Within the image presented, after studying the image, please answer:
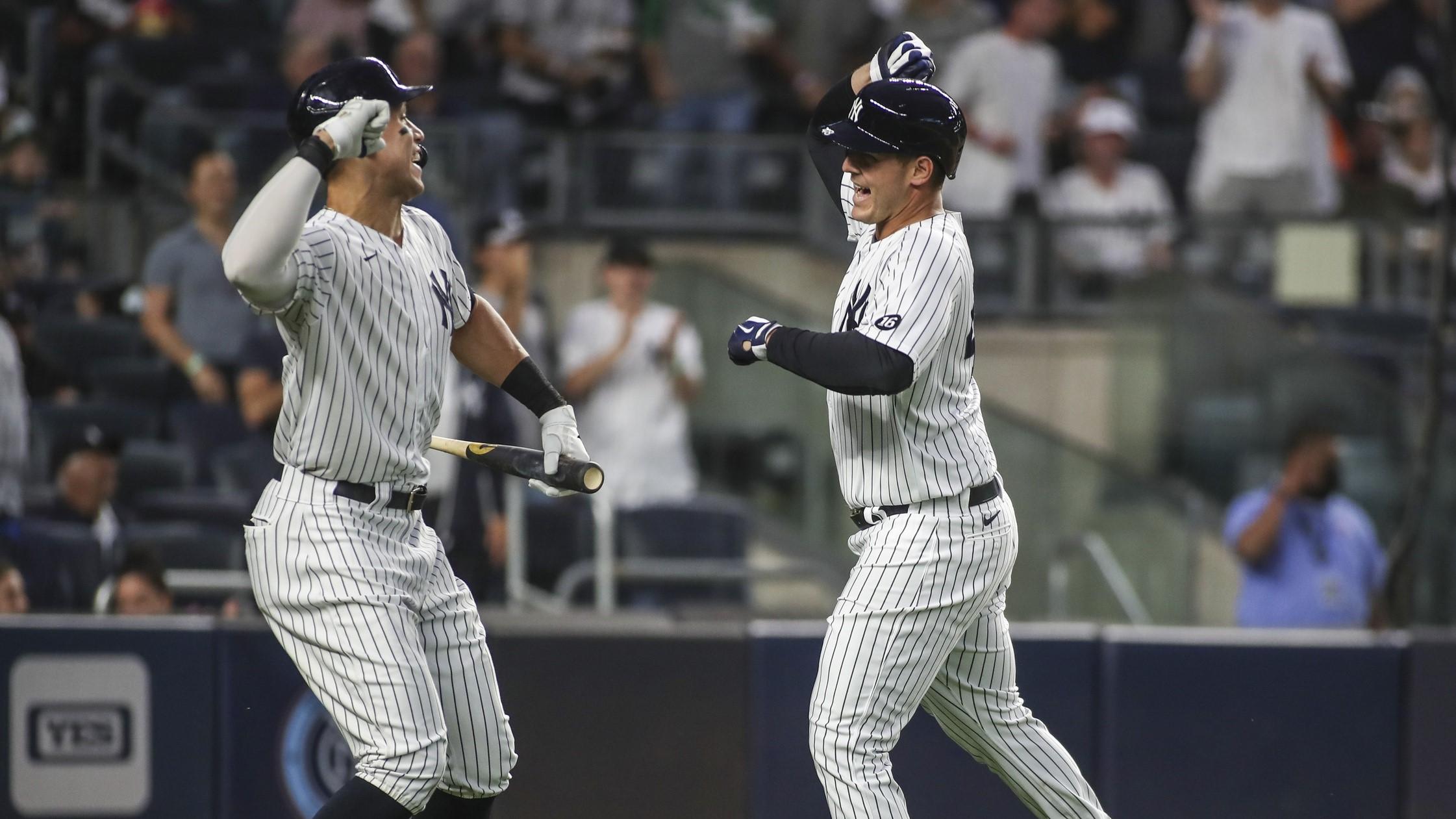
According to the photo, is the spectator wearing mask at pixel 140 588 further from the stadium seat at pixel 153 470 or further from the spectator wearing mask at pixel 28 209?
the spectator wearing mask at pixel 28 209

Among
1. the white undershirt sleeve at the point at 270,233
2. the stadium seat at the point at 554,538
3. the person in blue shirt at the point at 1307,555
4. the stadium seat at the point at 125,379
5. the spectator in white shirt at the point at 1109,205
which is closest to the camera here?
the white undershirt sleeve at the point at 270,233

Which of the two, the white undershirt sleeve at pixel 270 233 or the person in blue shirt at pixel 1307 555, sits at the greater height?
the white undershirt sleeve at pixel 270 233

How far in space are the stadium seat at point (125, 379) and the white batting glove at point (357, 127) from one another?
4.25 metres

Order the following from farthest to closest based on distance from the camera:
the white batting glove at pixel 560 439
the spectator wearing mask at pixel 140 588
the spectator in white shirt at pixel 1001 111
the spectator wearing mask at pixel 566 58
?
the spectator wearing mask at pixel 566 58
the spectator in white shirt at pixel 1001 111
the spectator wearing mask at pixel 140 588
the white batting glove at pixel 560 439

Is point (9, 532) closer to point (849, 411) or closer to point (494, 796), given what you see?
point (494, 796)

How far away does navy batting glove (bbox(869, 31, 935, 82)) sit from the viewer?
423 centimetres

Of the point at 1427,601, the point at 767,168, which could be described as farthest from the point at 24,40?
the point at 1427,601

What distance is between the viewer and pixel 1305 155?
30.3 ft

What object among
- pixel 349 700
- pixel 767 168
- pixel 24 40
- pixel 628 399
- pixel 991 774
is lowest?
pixel 991 774

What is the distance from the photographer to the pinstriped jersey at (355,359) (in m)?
3.71

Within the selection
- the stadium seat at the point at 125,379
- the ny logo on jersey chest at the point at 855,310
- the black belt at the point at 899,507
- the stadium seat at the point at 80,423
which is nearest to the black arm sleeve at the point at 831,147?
the ny logo on jersey chest at the point at 855,310

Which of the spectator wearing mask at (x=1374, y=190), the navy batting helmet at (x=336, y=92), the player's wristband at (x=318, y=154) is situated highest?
the spectator wearing mask at (x=1374, y=190)

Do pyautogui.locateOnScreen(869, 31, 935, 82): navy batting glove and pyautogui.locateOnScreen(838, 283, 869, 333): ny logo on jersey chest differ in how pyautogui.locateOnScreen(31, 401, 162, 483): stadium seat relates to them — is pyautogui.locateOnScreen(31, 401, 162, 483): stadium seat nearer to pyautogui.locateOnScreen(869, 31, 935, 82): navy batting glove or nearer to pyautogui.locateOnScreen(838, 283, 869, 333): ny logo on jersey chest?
pyautogui.locateOnScreen(869, 31, 935, 82): navy batting glove

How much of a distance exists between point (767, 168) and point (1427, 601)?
3.60 m
